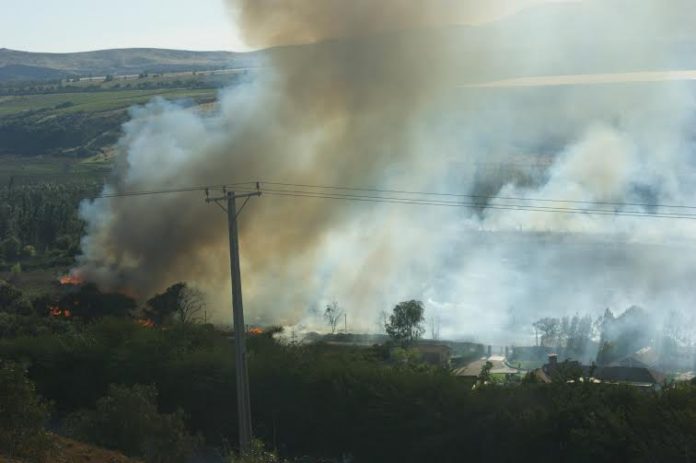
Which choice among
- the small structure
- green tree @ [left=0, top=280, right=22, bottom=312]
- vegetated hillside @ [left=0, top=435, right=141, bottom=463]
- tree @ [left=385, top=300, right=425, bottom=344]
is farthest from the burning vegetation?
vegetated hillside @ [left=0, top=435, right=141, bottom=463]

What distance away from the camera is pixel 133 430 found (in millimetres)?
18469

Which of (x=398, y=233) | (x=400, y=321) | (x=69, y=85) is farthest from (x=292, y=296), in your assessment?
(x=69, y=85)

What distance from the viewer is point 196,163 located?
4222 centimetres

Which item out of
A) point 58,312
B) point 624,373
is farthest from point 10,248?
point 624,373

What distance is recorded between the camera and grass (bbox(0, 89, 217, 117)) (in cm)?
12962

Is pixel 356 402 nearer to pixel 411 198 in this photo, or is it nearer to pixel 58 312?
pixel 58 312

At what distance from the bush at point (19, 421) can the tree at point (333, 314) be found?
24.9 m

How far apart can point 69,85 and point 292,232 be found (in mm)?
150796

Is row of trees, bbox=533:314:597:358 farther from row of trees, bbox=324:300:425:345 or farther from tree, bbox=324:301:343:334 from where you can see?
tree, bbox=324:301:343:334

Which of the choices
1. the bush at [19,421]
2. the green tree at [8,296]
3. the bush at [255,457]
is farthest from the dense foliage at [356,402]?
the green tree at [8,296]

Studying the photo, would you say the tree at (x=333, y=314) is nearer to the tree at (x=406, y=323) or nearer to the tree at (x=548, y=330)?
the tree at (x=406, y=323)

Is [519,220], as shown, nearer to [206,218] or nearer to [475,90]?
[475,90]

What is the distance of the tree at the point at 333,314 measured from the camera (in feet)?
133

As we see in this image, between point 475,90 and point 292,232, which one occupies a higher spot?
point 475,90
